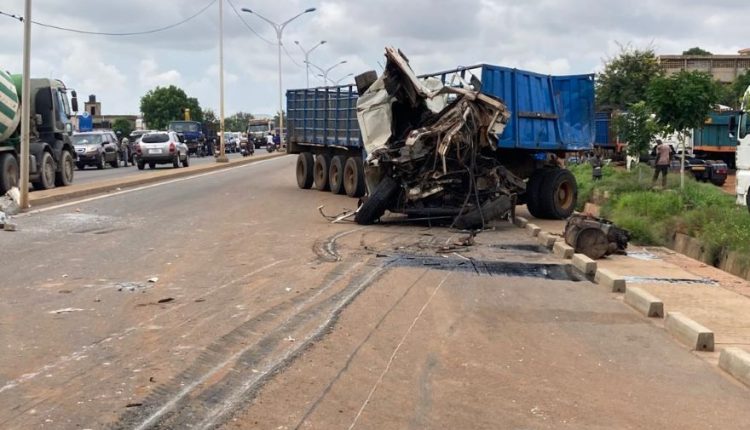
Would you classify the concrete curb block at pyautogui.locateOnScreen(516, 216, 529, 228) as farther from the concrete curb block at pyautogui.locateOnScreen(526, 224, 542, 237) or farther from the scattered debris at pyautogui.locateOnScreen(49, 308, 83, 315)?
the scattered debris at pyautogui.locateOnScreen(49, 308, 83, 315)

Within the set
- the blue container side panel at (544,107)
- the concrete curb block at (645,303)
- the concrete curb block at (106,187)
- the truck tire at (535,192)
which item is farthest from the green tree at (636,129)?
the concrete curb block at (645,303)

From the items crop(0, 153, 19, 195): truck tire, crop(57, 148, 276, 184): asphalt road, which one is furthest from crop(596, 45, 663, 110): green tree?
crop(0, 153, 19, 195): truck tire

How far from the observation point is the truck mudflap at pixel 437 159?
46.6ft

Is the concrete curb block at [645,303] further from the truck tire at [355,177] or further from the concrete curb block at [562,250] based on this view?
the truck tire at [355,177]

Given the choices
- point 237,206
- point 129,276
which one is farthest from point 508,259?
point 237,206

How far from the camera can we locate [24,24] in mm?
16516

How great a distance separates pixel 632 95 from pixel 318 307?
4642cm

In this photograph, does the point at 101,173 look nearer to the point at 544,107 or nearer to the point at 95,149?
the point at 95,149

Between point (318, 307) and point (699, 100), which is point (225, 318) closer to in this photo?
point (318, 307)

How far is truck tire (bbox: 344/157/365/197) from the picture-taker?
821 inches

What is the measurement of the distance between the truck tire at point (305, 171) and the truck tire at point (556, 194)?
32.7ft

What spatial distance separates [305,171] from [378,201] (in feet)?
35.5

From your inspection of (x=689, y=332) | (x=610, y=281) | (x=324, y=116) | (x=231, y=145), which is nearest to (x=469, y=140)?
(x=610, y=281)

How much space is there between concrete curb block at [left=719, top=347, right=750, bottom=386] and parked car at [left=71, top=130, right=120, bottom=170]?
1419 inches
